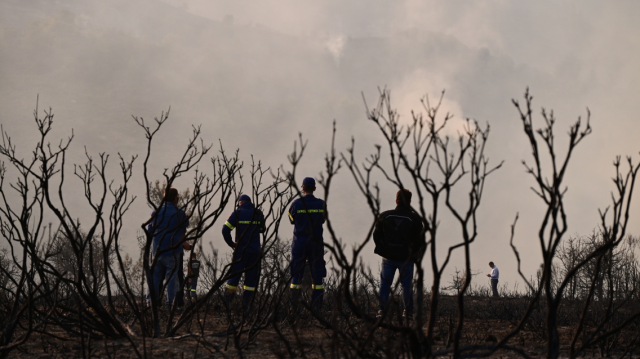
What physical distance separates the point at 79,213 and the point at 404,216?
141 m

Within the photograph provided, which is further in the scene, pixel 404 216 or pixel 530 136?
pixel 404 216

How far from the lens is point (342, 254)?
196 centimetres

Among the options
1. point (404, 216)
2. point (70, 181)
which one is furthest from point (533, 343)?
point (70, 181)

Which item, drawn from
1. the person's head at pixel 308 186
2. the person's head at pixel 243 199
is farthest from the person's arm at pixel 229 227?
the person's head at pixel 308 186

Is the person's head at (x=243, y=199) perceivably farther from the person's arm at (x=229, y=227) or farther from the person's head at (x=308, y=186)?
the person's head at (x=308, y=186)

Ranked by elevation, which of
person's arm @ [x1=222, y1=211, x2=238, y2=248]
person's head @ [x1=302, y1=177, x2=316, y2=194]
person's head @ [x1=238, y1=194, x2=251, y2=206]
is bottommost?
person's arm @ [x1=222, y1=211, x2=238, y2=248]

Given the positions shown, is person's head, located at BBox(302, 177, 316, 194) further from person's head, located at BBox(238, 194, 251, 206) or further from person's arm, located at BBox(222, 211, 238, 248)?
person's arm, located at BBox(222, 211, 238, 248)

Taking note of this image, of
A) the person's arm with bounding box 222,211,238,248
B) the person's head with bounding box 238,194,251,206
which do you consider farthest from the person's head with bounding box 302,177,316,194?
the person's arm with bounding box 222,211,238,248

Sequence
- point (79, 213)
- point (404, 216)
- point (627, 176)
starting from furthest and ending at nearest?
point (79, 213)
point (404, 216)
point (627, 176)

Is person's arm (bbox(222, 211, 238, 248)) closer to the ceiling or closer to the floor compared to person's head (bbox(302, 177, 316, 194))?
closer to the floor

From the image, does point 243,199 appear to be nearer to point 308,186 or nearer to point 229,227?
point 229,227

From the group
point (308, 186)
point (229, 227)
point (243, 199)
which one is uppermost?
point (308, 186)

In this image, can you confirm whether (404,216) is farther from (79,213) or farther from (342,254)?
(79,213)

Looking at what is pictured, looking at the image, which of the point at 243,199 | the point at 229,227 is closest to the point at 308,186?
the point at 243,199
